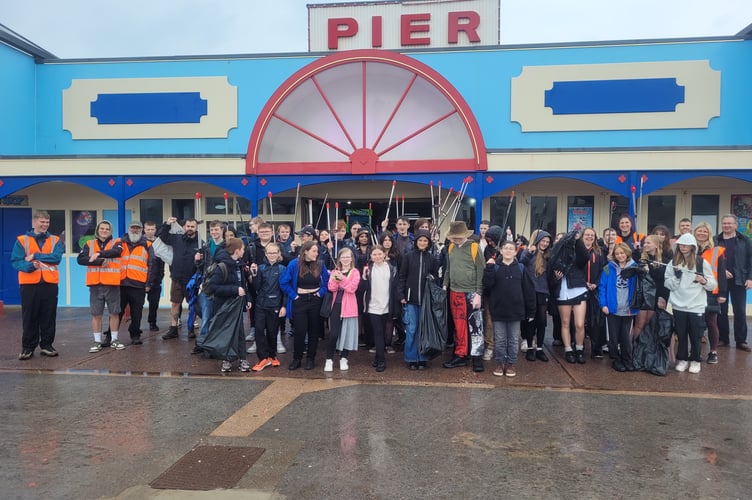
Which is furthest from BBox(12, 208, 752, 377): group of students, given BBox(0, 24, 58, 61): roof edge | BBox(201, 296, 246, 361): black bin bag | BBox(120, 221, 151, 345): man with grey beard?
BBox(0, 24, 58, 61): roof edge

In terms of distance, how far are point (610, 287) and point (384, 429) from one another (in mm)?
3481

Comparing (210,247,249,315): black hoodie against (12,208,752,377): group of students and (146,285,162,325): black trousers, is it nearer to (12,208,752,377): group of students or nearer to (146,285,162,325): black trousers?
(12,208,752,377): group of students

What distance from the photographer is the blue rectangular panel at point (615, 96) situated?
11344 millimetres

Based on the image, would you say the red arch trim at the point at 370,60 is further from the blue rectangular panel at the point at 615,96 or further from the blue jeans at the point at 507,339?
the blue jeans at the point at 507,339

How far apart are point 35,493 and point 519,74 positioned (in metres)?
11.4

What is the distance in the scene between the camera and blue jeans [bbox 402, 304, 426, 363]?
247 inches

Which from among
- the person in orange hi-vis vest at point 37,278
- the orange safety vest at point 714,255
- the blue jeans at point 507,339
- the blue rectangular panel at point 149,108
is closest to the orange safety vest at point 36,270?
the person in orange hi-vis vest at point 37,278

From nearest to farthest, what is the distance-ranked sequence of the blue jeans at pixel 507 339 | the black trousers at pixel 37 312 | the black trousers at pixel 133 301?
the blue jeans at pixel 507 339
the black trousers at pixel 37 312
the black trousers at pixel 133 301

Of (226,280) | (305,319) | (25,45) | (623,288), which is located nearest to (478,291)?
(623,288)

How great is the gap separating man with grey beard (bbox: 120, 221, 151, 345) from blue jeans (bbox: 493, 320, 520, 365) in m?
4.96

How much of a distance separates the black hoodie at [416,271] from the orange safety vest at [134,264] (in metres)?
3.80

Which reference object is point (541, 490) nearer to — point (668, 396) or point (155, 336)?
point (668, 396)

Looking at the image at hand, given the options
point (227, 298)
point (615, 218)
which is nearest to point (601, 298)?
point (227, 298)

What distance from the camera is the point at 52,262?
6621 mm
